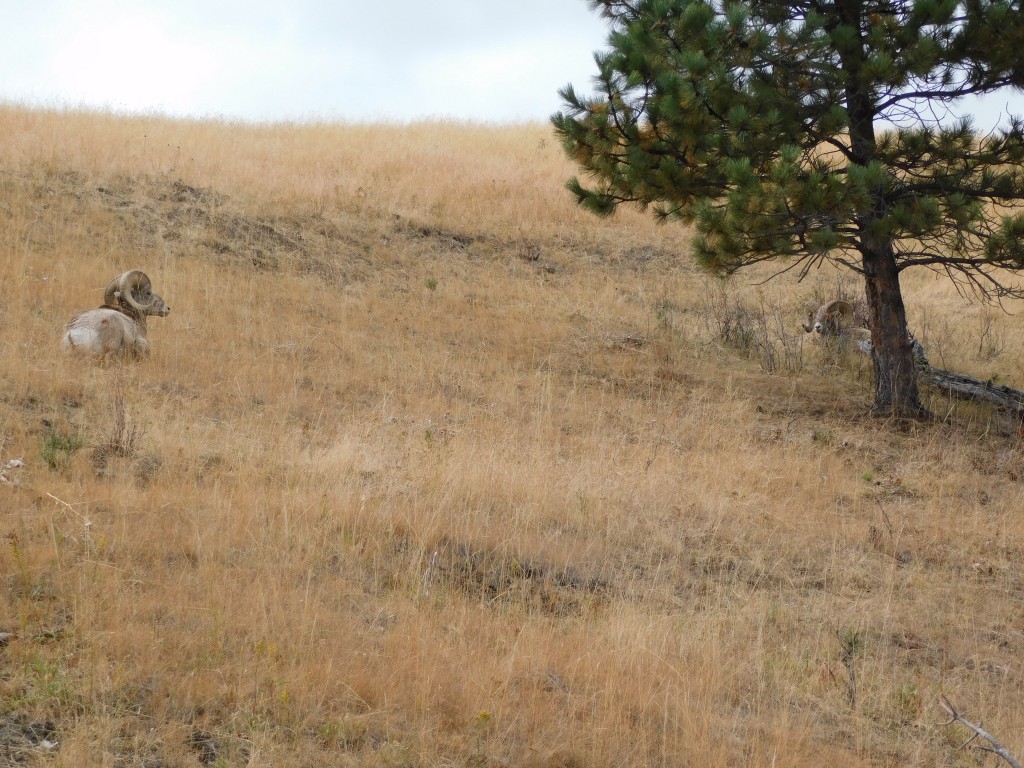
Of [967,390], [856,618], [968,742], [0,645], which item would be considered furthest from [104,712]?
[967,390]

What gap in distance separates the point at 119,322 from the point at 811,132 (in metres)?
7.38

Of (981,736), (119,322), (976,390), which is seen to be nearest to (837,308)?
(976,390)

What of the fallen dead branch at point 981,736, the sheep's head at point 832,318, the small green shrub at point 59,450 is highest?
the sheep's head at point 832,318

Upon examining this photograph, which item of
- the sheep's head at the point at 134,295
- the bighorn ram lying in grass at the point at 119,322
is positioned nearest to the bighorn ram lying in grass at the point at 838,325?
the sheep's head at the point at 134,295

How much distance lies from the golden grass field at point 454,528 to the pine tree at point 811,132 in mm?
1977

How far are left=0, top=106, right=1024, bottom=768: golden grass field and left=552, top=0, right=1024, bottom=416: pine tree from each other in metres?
1.98

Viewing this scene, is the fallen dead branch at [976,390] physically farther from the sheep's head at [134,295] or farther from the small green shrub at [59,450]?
the small green shrub at [59,450]

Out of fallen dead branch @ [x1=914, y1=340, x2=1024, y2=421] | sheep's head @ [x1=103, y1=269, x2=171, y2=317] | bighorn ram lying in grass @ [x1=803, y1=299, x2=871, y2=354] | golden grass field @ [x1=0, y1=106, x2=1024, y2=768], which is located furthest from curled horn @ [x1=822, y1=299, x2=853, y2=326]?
sheep's head @ [x1=103, y1=269, x2=171, y2=317]

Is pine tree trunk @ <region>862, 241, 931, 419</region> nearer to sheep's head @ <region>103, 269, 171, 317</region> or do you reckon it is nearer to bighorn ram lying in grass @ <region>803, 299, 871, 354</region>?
bighorn ram lying in grass @ <region>803, 299, 871, 354</region>

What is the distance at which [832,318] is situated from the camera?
49.2 ft

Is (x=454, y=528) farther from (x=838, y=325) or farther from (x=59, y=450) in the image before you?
(x=838, y=325)

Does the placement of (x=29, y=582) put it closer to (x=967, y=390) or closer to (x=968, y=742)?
(x=968, y=742)

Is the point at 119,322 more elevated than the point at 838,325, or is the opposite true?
the point at 838,325

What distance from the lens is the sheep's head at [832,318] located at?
14.9 metres
